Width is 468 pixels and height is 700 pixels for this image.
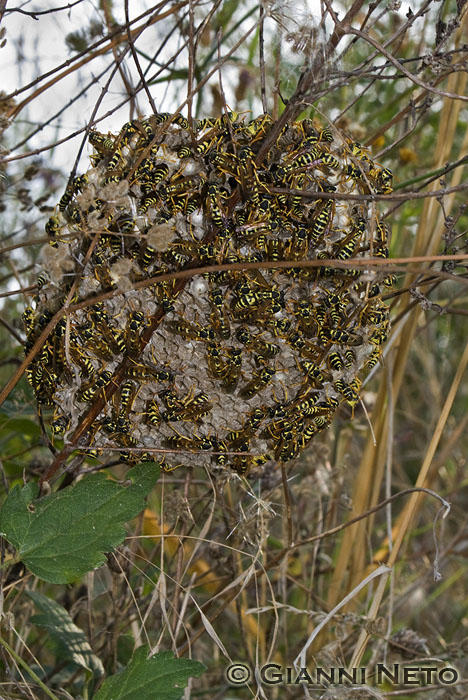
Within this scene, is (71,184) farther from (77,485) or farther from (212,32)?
(212,32)

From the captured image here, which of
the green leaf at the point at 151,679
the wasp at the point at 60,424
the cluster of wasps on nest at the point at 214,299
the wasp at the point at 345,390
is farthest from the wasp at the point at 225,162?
the green leaf at the point at 151,679

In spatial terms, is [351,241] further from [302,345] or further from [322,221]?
[302,345]

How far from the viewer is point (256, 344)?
6.20 feet

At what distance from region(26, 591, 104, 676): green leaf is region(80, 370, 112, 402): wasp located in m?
0.87

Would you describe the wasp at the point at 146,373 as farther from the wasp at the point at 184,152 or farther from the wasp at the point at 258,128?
the wasp at the point at 258,128

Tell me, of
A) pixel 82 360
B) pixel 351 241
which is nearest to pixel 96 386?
pixel 82 360

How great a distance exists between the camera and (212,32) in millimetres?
3510

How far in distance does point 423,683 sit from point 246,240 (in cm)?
233

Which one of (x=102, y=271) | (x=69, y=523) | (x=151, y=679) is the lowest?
(x=151, y=679)

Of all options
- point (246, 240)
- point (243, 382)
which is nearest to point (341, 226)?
point (246, 240)

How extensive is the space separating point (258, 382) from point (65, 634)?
117 cm

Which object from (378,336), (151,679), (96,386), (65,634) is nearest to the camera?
(151,679)

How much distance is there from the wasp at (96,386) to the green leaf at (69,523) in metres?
0.24

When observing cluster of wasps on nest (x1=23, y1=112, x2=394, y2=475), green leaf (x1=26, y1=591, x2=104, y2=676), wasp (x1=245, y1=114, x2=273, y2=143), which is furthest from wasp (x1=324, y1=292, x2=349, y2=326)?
green leaf (x1=26, y1=591, x2=104, y2=676)
